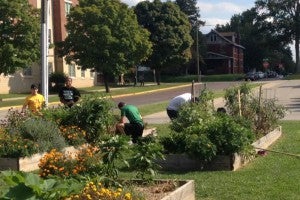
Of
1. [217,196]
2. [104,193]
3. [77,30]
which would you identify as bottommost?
[217,196]

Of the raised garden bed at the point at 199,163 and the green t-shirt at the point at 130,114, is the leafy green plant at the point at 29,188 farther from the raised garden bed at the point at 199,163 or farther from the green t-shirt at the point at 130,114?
the green t-shirt at the point at 130,114

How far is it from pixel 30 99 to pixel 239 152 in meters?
6.66

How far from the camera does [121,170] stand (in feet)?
32.8

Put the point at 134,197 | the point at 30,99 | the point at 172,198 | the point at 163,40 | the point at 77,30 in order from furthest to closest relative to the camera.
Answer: the point at 163,40, the point at 77,30, the point at 30,99, the point at 172,198, the point at 134,197

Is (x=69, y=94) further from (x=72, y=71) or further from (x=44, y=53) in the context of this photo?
(x=72, y=71)

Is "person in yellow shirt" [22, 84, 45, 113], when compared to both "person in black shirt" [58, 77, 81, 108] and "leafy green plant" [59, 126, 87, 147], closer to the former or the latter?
"person in black shirt" [58, 77, 81, 108]

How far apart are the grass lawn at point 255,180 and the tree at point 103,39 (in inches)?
1566

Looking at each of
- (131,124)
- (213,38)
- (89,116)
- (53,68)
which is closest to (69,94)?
(131,124)

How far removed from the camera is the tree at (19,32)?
133 ft

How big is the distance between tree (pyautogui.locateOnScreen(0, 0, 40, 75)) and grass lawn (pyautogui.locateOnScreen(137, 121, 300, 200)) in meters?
30.4

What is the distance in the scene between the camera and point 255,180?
9.42 meters

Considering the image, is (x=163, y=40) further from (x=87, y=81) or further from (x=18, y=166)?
(x=18, y=166)

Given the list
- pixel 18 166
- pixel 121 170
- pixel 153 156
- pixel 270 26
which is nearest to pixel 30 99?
pixel 18 166

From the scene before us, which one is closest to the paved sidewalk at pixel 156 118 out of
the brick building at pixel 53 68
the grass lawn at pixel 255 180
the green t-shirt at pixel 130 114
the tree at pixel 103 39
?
the green t-shirt at pixel 130 114
